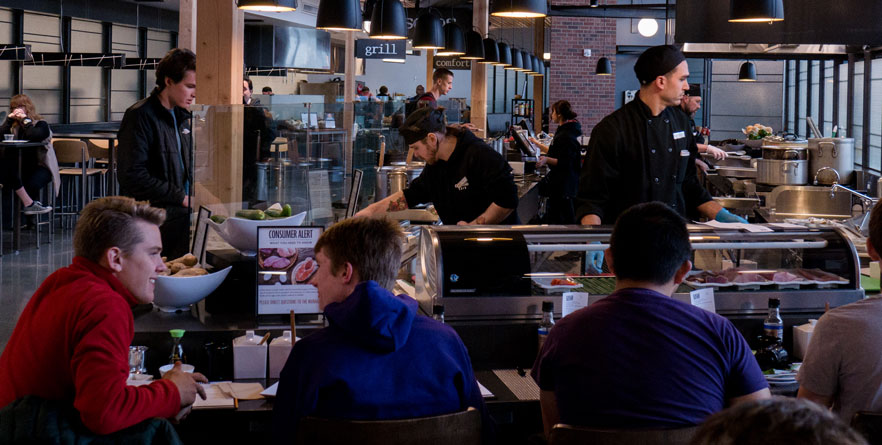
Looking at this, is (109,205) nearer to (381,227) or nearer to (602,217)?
(381,227)

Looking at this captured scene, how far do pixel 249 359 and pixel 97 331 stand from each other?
89cm

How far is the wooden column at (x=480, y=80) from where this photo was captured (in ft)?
41.6

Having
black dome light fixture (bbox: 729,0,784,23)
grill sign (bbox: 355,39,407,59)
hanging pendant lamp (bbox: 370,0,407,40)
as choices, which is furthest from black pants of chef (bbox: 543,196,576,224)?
grill sign (bbox: 355,39,407,59)

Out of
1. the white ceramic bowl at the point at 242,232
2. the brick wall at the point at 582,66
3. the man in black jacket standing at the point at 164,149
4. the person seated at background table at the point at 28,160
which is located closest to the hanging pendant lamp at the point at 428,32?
the man in black jacket standing at the point at 164,149

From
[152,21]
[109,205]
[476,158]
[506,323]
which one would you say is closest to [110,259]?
[109,205]

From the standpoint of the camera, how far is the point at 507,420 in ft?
9.38

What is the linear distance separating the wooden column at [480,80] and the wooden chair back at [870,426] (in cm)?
1069

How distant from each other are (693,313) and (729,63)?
2027 centimetres

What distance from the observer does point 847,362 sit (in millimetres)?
2406

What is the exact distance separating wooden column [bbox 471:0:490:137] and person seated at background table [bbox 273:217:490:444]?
1045 centimetres

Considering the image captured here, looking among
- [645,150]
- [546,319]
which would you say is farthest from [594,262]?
[645,150]

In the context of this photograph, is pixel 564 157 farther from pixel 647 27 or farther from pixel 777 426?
pixel 647 27

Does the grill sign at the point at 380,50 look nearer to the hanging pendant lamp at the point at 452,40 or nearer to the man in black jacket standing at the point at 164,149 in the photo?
the hanging pendant lamp at the point at 452,40

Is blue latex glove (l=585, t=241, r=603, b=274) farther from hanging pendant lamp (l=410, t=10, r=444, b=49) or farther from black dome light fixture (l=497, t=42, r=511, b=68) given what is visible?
black dome light fixture (l=497, t=42, r=511, b=68)
